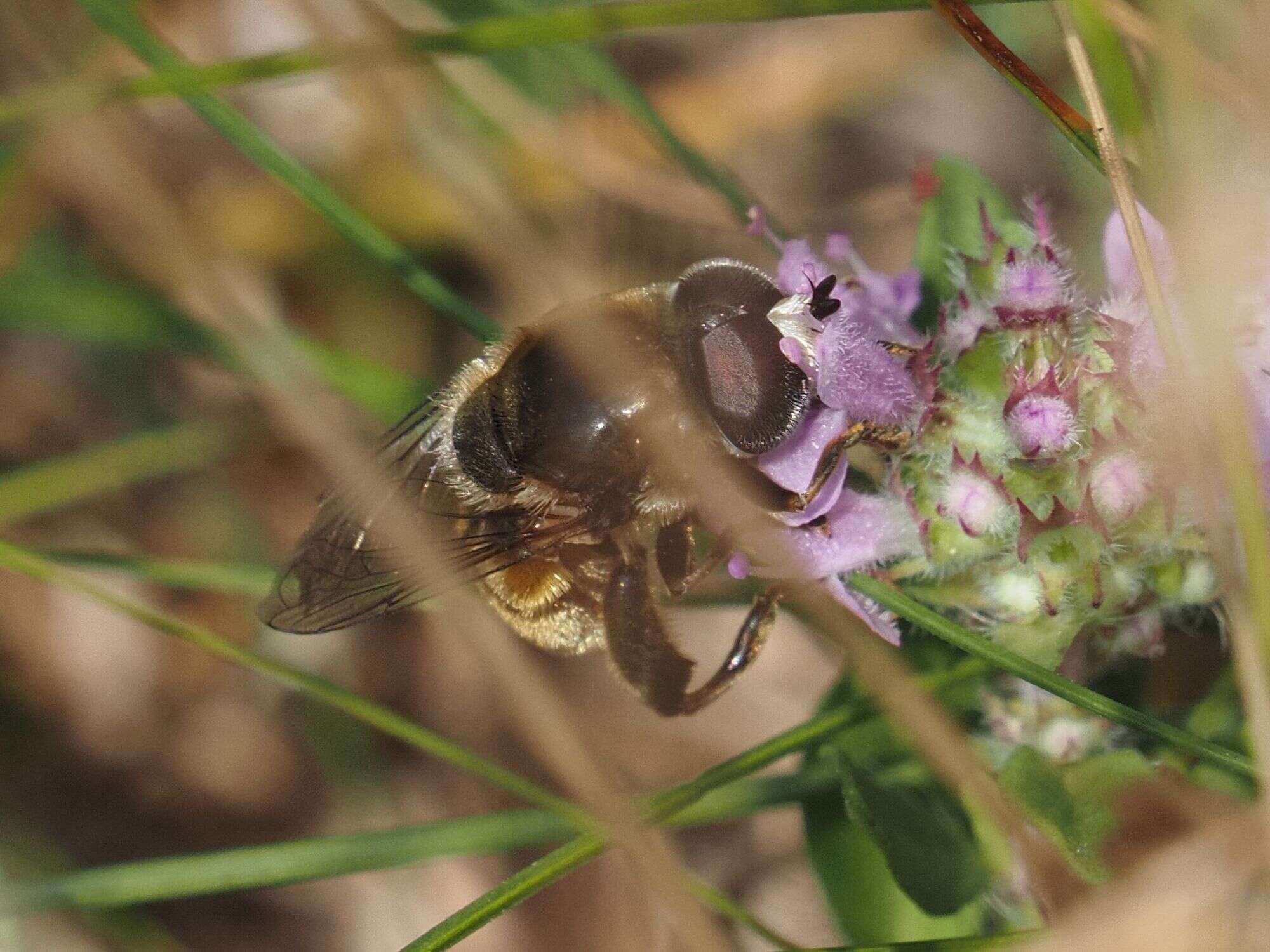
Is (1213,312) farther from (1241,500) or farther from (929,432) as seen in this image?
(929,432)

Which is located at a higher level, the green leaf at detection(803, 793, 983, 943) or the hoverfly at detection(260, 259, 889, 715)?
the hoverfly at detection(260, 259, 889, 715)

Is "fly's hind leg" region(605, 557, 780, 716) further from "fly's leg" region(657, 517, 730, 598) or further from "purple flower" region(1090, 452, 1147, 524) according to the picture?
"purple flower" region(1090, 452, 1147, 524)

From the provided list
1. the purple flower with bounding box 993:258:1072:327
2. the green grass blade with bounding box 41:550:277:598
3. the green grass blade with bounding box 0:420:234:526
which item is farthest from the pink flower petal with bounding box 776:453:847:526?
the green grass blade with bounding box 0:420:234:526

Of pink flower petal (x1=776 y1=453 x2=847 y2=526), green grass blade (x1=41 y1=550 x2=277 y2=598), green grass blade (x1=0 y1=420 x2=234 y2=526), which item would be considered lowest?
pink flower petal (x1=776 y1=453 x2=847 y2=526)

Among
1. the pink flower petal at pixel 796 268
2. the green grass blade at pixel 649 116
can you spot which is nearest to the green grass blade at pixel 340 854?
the pink flower petal at pixel 796 268

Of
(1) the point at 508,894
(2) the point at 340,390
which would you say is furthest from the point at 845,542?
(2) the point at 340,390

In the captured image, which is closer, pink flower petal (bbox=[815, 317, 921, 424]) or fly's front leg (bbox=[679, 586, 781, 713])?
pink flower petal (bbox=[815, 317, 921, 424])

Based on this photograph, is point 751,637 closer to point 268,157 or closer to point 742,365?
point 742,365
